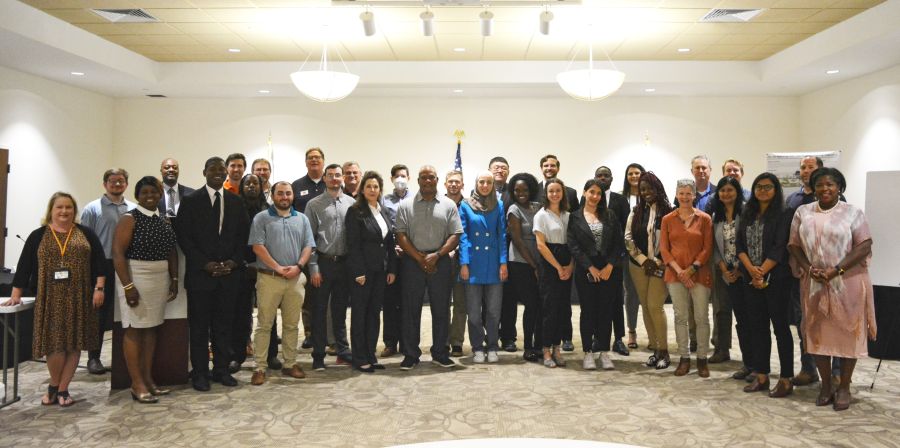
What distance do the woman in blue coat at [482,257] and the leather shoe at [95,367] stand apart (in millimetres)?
3022

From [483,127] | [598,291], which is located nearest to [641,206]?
[598,291]

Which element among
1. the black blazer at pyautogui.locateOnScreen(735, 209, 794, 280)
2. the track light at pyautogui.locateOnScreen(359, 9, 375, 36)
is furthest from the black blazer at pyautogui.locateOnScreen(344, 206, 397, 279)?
the black blazer at pyautogui.locateOnScreen(735, 209, 794, 280)

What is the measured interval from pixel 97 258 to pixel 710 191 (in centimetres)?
524

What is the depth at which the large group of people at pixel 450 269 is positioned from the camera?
14.0 feet

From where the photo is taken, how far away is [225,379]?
4.82m

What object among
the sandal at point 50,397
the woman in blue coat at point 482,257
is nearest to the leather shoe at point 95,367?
the sandal at point 50,397

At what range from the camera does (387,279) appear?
5512 millimetres

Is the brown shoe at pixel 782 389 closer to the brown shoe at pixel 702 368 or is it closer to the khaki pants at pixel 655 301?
the brown shoe at pixel 702 368

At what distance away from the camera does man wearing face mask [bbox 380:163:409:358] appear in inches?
225

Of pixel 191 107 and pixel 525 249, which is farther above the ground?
pixel 191 107

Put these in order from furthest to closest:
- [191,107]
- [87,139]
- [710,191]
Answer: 1. [191,107]
2. [87,139]
3. [710,191]

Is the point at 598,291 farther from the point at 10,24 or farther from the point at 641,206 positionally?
the point at 10,24

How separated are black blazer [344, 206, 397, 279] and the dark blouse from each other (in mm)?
1353

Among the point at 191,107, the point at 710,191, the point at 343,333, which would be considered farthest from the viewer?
the point at 191,107
